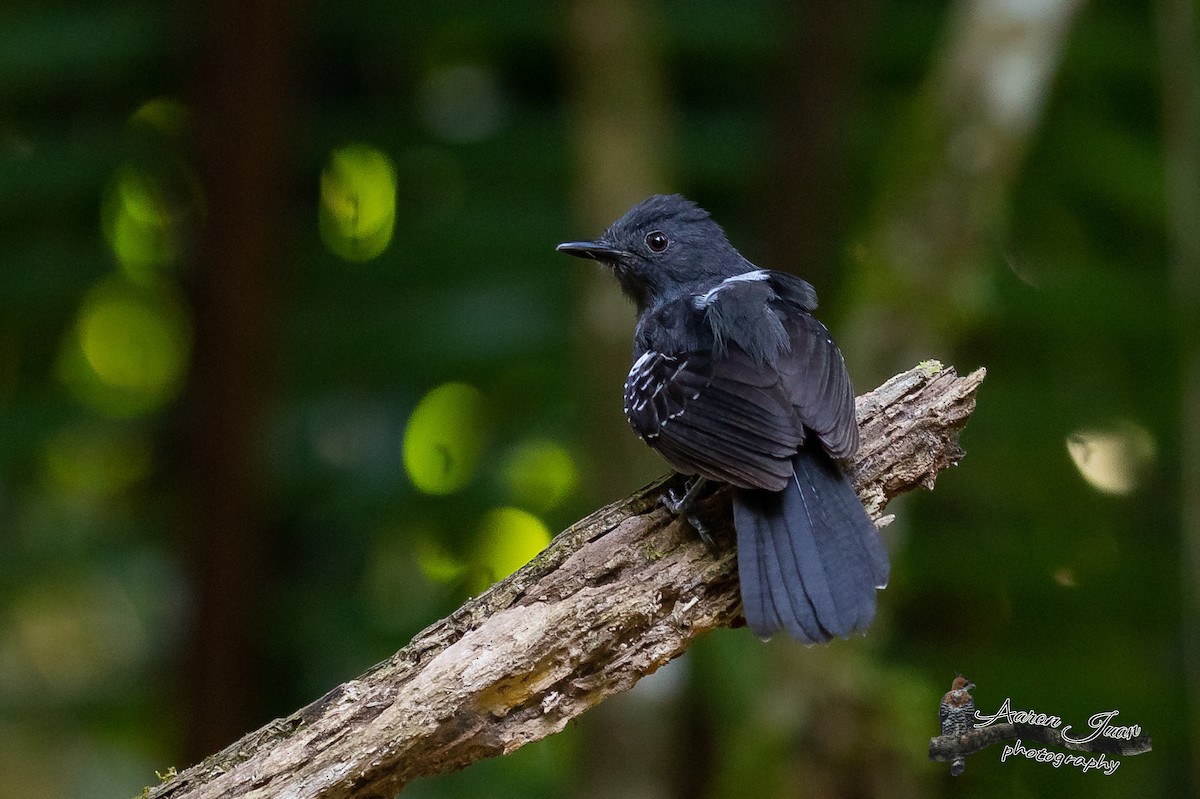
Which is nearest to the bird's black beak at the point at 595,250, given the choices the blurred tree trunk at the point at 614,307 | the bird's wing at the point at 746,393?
the blurred tree trunk at the point at 614,307

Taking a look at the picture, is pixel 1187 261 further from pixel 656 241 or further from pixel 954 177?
pixel 656 241

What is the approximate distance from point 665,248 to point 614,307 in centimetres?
30

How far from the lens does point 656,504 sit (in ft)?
9.51

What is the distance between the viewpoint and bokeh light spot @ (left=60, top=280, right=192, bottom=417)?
573 centimetres

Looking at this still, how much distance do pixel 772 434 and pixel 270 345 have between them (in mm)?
2719

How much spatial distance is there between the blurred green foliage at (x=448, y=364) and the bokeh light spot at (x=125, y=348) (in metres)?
0.02

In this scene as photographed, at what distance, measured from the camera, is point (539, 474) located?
5414mm

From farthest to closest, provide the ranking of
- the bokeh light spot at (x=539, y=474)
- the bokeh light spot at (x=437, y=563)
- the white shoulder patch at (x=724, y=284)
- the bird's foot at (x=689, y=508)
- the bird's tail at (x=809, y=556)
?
the bokeh light spot at (x=437, y=563) < the bokeh light spot at (x=539, y=474) < the white shoulder patch at (x=724, y=284) < the bird's foot at (x=689, y=508) < the bird's tail at (x=809, y=556)

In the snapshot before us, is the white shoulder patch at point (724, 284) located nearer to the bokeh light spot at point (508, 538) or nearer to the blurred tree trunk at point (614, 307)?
the blurred tree trunk at point (614, 307)

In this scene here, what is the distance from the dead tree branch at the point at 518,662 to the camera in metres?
2.38

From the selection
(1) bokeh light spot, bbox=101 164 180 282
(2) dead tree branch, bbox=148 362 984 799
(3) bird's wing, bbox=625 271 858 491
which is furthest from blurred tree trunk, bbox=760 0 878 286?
(1) bokeh light spot, bbox=101 164 180 282

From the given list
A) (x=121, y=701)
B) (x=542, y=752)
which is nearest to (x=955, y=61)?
(x=542, y=752)

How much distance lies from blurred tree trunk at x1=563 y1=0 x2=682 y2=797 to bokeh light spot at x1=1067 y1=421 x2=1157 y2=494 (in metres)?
1.69

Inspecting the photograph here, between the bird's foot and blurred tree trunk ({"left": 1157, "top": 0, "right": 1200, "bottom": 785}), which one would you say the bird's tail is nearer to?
the bird's foot
